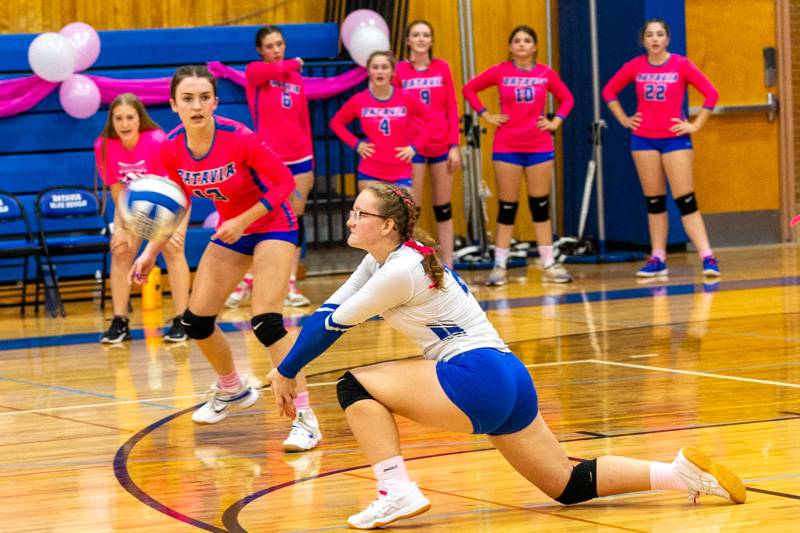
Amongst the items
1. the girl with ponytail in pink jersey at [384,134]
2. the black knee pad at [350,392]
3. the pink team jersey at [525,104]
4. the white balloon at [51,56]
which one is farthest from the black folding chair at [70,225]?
the black knee pad at [350,392]

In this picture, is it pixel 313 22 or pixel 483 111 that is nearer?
pixel 483 111

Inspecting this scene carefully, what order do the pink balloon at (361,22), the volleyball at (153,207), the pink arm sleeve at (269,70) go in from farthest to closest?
the pink balloon at (361,22) < the pink arm sleeve at (269,70) < the volleyball at (153,207)

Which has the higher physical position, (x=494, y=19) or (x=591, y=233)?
(x=494, y=19)

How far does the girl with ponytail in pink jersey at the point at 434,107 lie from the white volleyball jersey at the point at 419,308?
6.29m

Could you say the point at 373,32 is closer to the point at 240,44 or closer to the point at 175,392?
the point at 240,44

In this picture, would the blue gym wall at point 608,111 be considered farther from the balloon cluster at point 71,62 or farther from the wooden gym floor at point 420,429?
the balloon cluster at point 71,62

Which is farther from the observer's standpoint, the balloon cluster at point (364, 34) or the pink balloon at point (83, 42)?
the balloon cluster at point (364, 34)

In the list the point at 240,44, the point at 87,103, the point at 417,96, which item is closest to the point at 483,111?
the point at 417,96

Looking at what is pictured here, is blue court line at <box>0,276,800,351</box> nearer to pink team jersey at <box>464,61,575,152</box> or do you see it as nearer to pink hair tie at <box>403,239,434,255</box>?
pink team jersey at <box>464,61,575,152</box>

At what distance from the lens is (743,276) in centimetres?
1036

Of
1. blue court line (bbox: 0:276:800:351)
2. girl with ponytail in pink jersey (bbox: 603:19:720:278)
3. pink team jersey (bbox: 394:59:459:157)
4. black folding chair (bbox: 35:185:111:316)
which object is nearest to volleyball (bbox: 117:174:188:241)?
blue court line (bbox: 0:276:800:351)

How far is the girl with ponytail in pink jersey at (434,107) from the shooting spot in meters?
10.3

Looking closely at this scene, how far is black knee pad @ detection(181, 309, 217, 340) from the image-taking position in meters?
5.41

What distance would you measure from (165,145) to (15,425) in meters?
1.47
